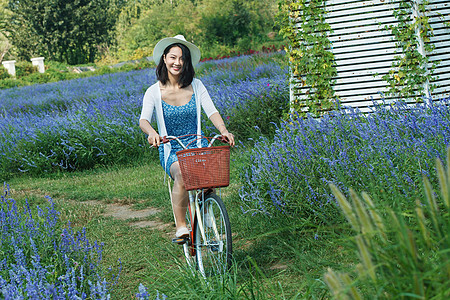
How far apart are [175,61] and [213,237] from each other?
146 centimetres

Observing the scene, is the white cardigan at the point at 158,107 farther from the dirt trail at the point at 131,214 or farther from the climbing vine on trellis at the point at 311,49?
the climbing vine on trellis at the point at 311,49

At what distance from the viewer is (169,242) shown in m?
4.95

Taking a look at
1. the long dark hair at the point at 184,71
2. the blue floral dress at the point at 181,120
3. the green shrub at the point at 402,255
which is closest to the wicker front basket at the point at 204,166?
the blue floral dress at the point at 181,120

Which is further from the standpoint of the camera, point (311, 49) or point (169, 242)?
point (311, 49)

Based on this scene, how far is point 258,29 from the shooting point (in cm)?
3344

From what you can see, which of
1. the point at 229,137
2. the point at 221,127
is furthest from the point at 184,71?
the point at 229,137

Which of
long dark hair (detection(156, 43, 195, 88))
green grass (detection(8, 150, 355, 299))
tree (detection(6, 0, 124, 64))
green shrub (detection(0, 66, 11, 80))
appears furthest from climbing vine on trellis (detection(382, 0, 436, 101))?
tree (detection(6, 0, 124, 64))

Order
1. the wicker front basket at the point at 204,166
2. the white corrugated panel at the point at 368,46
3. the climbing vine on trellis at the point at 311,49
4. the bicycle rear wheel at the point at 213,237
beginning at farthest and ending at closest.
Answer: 1. the climbing vine on trellis at the point at 311,49
2. the white corrugated panel at the point at 368,46
3. the bicycle rear wheel at the point at 213,237
4. the wicker front basket at the point at 204,166

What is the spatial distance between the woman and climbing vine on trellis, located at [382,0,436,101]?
132 inches

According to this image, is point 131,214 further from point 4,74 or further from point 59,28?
point 59,28

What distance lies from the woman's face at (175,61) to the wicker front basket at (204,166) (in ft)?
3.01

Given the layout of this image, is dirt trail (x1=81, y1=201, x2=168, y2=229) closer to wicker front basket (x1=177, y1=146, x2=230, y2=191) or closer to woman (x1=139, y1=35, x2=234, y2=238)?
woman (x1=139, y1=35, x2=234, y2=238)

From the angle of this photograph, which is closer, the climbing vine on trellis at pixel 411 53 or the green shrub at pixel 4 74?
the climbing vine on trellis at pixel 411 53

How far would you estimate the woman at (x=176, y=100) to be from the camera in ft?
13.0
